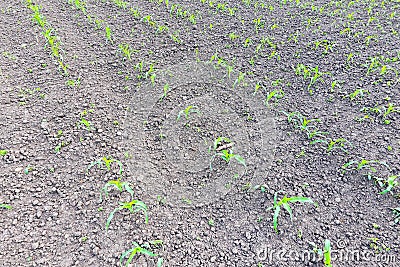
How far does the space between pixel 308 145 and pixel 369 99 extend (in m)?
0.91

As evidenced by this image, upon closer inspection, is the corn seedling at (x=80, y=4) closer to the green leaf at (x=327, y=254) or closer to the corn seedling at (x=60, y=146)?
the corn seedling at (x=60, y=146)

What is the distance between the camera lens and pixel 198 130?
2734 millimetres

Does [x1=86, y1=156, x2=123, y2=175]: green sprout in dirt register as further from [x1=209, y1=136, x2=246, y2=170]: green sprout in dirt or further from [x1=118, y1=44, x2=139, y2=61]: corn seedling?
[x1=118, y1=44, x2=139, y2=61]: corn seedling

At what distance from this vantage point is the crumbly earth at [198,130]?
206 cm

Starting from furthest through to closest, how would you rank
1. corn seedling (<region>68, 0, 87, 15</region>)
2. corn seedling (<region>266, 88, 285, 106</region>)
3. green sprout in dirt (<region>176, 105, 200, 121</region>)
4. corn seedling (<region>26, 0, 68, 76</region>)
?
corn seedling (<region>68, 0, 87, 15</region>), corn seedling (<region>26, 0, 68, 76</region>), corn seedling (<region>266, 88, 285, 106</region>), green sprout in dirt (<region>176, 105, 200, 121</region>)

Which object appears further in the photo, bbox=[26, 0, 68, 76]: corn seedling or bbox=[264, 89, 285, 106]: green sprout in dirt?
bbox=[26, 0, 68, 76]: corn seedling

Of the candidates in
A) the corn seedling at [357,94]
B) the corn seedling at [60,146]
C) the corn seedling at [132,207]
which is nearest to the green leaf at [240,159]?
the corn seedling at [132,207]

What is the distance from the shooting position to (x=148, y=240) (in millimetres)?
2064

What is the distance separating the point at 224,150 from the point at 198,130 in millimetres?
395

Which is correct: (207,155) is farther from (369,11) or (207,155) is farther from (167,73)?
(369,11)

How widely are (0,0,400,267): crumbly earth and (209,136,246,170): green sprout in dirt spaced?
0.05m

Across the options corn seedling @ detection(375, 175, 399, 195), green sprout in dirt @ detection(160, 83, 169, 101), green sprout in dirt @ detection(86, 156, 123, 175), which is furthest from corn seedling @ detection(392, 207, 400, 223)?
green sprout in dirt @ detection(160, 83, 169, 101)

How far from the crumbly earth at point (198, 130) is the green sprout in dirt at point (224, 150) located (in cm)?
5

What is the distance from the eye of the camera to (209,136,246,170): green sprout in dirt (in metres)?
2.39
